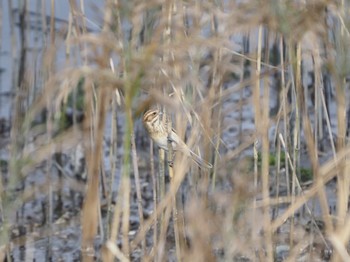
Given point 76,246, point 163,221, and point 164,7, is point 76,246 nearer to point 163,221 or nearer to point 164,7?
point 163,221

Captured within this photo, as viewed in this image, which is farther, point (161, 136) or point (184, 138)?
point (184, 138)

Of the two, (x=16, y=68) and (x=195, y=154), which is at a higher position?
(x=16, y=68)

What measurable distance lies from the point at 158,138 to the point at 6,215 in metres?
1.24

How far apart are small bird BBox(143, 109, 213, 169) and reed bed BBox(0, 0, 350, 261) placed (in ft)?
0.17

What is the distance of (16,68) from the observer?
589 cm

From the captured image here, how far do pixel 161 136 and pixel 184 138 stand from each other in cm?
30

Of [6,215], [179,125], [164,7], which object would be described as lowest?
[6,215]

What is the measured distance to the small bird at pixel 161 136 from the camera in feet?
11.1

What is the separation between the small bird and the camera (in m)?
3.39

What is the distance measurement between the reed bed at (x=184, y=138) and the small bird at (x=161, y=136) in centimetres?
5

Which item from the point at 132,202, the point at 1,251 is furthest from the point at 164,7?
the point at 132,202

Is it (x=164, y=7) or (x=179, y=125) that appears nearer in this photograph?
(x=164, y=7)

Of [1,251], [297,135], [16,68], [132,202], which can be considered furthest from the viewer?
[16,68]

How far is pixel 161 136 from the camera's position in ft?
11.4
